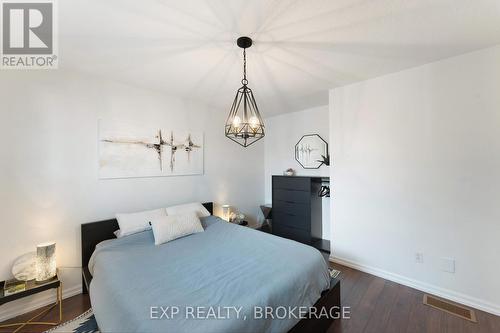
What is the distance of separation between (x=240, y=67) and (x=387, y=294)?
3055 millimetres

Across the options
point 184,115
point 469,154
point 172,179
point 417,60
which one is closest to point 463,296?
point 469,154

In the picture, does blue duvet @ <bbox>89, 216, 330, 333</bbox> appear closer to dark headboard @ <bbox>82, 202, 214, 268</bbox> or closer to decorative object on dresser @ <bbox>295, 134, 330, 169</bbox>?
dark headboard @ <bbox>82, 202, 214, 268</bbox>

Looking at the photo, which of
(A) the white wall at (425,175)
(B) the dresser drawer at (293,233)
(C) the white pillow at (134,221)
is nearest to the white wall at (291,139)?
(B) the dresser drawer at (293,233)

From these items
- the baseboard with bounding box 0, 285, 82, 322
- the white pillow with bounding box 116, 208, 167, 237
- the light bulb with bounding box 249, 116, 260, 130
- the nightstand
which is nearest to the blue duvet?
the white pillow with bounding box 116, 208, 167, 237

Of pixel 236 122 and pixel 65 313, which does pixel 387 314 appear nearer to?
pixel 236 122

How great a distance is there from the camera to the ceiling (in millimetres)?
1448

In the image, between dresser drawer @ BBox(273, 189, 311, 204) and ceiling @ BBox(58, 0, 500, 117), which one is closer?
ceiling @ BBox(58, 0, 500, 117)

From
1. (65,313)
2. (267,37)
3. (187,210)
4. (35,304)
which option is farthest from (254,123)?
(35,304)

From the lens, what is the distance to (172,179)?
10.3 ft

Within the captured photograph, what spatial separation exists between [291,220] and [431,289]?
1.93m

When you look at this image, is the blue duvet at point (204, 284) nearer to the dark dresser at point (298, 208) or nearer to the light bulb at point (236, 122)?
the light bulb at point (236, 122)

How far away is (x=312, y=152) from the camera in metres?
3.88

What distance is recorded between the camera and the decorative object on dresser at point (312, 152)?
147 inches

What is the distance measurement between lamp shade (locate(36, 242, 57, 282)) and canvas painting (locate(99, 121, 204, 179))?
0.87 meters
